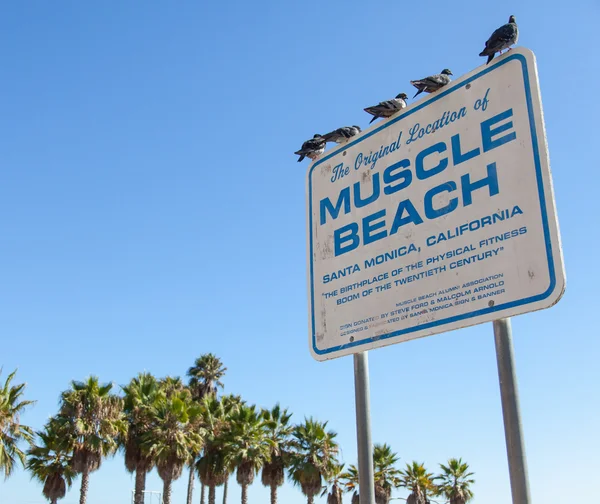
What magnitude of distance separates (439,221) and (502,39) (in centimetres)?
115

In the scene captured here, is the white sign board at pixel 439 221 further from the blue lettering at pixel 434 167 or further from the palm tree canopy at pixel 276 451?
the palm tree canopy at pixel 276 451

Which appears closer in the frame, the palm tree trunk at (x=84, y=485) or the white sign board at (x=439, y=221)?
the white sign board at (x=439, y=221)

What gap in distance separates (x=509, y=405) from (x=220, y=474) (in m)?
29.4

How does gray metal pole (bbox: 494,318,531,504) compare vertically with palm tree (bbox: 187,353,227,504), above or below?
below

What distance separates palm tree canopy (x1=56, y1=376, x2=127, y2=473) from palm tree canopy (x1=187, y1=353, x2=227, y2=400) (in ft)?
77.9

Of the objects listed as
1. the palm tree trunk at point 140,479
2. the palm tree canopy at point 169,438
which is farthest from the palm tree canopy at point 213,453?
the palm tree trunk at point 140,479

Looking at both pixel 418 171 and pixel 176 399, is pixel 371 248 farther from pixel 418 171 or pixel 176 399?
pixel 176 399

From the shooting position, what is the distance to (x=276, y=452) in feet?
107

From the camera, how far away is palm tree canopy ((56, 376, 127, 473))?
2625 centimetres

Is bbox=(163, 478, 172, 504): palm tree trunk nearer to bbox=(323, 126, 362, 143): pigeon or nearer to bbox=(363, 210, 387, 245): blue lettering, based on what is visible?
bbox=(323, 126, 362, 143): pigeon

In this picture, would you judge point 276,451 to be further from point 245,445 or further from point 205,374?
point 205,374

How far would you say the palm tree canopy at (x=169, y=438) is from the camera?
27250 mm

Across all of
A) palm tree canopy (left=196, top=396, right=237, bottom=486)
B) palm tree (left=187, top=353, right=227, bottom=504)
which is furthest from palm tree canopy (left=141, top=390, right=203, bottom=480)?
palm tree (left=187, top=353, right=227, bottom=504)

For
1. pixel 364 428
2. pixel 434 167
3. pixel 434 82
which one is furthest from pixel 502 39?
pixel 364 428
